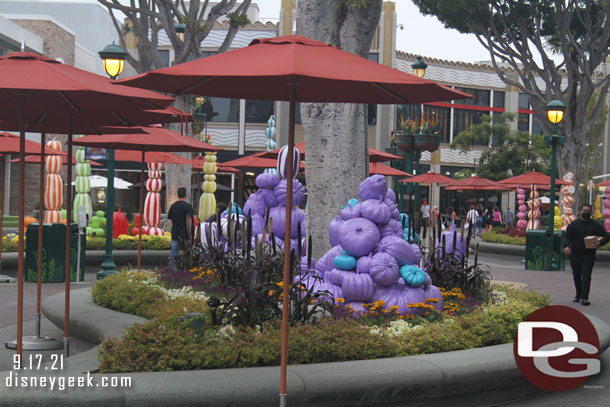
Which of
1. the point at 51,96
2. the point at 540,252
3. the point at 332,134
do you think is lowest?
the point at 540,252

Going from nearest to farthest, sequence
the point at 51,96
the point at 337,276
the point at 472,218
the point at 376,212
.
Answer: the point at 51,96, the point at 337,276, the point at 376,212, the point at 472,218

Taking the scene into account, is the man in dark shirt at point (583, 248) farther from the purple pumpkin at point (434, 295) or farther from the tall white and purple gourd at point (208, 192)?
the tall white and purple gourd at point (208, 192)

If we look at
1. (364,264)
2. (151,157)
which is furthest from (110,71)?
(364,264)

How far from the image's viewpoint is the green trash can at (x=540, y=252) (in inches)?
839

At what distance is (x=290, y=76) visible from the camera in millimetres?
5344

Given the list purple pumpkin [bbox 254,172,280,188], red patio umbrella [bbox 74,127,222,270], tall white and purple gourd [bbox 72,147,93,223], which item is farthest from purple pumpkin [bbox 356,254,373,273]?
tall white and purple gourd [bbox 72,147,93,223]

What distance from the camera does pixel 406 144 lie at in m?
20.4

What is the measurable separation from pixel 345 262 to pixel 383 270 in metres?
0.45

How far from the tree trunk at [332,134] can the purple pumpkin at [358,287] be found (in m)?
2.00

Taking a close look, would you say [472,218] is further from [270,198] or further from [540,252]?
[270,198]

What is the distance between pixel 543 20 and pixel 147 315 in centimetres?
2658

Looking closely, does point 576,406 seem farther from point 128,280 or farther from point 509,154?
point 509,154

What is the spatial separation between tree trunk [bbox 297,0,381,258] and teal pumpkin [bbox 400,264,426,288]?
6.31ft

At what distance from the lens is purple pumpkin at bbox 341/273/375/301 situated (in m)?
8.29
